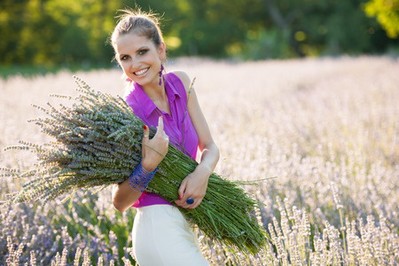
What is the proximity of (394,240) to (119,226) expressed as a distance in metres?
1.72

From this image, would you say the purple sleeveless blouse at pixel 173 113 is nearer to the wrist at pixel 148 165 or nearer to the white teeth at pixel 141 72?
the white teeth at pixel 141 72

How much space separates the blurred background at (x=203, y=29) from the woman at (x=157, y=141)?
27592 millimetres

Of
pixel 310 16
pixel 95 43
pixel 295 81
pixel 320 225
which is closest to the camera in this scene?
pixel 320 225

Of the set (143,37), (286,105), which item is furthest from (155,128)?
(286,105)

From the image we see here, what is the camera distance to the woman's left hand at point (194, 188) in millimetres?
2586

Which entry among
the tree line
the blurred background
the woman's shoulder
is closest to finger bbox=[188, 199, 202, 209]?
the woman's shoulder

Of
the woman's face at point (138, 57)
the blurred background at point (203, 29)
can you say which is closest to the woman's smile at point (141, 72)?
the woman's face at point (138, 57)

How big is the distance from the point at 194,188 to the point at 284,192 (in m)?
1.69

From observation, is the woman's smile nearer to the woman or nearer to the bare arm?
the woman

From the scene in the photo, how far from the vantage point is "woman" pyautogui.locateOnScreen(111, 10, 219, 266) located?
2426 millimetres

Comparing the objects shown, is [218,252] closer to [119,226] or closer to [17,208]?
[119,226]

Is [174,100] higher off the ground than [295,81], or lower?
higher

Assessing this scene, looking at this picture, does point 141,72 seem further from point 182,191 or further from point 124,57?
point 182,191

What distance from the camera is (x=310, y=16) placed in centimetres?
4075
